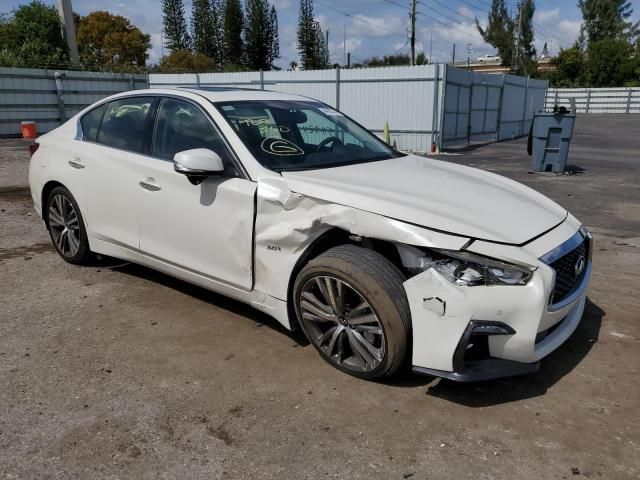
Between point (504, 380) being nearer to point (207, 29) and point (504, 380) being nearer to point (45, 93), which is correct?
point (45, 93)

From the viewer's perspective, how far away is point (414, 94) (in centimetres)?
1606

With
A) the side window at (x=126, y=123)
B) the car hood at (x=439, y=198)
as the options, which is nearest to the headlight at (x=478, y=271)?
the car hood at (x=439, y=198)

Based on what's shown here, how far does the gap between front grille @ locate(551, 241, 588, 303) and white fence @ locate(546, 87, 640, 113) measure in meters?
41.0

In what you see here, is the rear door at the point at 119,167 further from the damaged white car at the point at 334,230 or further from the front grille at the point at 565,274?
the front grille at the point at 565,274

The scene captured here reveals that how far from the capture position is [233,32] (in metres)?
67.2

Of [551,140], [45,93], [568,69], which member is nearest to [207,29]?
[568,69]

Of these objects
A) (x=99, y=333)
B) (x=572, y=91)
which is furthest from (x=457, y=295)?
(x=572, y=91)

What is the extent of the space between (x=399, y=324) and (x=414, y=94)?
14238mm

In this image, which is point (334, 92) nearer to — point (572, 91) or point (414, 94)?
point (414, 94)

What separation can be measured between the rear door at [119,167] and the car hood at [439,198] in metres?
1.42

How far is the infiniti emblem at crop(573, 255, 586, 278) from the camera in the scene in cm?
314

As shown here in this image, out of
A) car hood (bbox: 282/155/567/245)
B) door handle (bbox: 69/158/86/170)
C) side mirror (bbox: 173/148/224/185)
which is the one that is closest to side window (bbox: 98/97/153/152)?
door handle (bbox: 69/158/86/170)

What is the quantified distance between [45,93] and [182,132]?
18.7 meters

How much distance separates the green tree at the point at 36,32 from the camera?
30.2 metres
